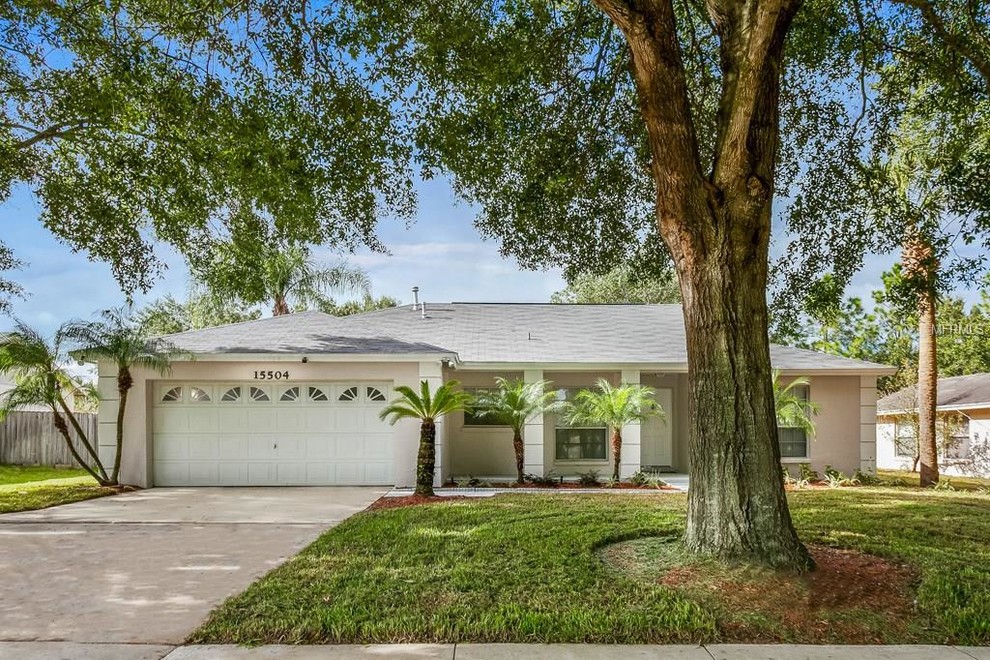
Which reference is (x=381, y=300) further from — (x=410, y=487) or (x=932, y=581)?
(x=932, y=581)

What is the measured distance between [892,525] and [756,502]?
3.91 meters

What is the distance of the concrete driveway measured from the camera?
207 inches

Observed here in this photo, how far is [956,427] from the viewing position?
21.2 metres

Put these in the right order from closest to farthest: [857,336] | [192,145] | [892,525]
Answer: [892,525]
[192,145]
[857,336]

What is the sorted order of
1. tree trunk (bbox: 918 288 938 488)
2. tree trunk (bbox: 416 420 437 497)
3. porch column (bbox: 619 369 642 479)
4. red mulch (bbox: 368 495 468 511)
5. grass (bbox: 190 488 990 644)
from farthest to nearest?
tree trunk (bbox: 918 288 938 488) → porch column (bbox: 619 369 642 479) → tree trunk (bbox: 416 420 437 497) → red mulch (bbox: 368 495 468 511) → grass (bbox: 190 488 990 644)

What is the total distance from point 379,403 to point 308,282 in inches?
587

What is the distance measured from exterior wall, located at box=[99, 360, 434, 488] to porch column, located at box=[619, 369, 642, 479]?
4035mm

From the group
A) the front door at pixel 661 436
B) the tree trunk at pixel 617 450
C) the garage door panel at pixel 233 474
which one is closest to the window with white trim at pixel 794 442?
the front door at pixel 661 436

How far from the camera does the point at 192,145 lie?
970 cm

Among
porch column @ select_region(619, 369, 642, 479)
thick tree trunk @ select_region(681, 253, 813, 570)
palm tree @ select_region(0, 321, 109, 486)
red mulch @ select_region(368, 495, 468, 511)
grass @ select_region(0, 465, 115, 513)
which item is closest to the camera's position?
thick tree trunk @ select_region(681, 253, 813, 570)

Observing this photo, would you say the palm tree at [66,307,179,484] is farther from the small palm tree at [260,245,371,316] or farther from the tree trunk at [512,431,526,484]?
the small palm tree at [260,245,371,316]

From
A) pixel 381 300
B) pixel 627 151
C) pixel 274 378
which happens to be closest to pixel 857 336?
pixel 381 300

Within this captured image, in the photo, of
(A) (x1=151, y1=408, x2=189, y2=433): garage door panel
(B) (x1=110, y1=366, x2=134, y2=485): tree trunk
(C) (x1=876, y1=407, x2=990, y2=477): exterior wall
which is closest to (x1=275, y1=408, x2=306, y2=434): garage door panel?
(A) (x1=151, y1=408, x2=189, y2=433): garage door panel

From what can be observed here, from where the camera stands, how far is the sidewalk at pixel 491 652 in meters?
4.51
